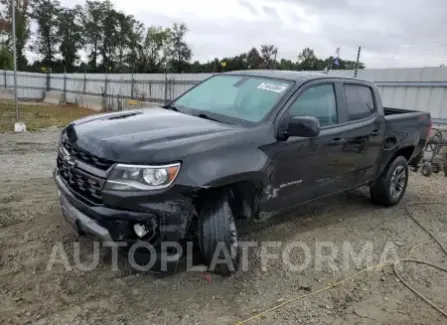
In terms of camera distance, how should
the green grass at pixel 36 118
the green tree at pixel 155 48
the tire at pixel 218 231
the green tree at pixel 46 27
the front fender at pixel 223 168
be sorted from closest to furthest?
the front fender at pixel 223 168, the tire at pixel 218 231, the green grass at pixel 36 118, the green tree at pixel 155 48, the green tree at pixel 46 27

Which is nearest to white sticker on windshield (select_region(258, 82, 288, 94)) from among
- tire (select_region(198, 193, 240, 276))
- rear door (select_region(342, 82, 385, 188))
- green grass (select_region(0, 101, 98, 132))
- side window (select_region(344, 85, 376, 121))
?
rear door (select_region(342, 82, 385, 188))

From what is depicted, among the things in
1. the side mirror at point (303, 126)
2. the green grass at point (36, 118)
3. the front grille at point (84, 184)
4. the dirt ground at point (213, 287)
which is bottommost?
the green grass at point (36, 118)

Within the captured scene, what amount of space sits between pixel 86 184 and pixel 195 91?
2050mm

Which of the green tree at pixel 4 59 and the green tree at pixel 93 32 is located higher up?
the green tree at pixel 93 32

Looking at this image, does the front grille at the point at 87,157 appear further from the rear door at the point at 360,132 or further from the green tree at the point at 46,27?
the green tree at the point at 46,27

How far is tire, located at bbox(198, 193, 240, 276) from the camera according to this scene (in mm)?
3287

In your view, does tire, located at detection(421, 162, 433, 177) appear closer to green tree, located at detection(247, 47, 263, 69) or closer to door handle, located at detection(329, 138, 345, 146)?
door handle, located at detection(329, 138, 345, 146)

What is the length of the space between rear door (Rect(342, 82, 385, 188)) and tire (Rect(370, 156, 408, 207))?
16.2 inches

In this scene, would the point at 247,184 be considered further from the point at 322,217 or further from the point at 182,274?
the point at 322,217

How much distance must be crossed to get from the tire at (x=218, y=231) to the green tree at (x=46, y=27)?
55514 millimetres

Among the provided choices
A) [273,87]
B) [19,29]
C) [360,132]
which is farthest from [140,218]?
[19,29]

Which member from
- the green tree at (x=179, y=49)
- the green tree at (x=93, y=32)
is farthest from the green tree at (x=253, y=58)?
the green tree at (x=93, y=32)

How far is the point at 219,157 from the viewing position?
3.29m

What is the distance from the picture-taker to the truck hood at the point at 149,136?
9.98 feet
